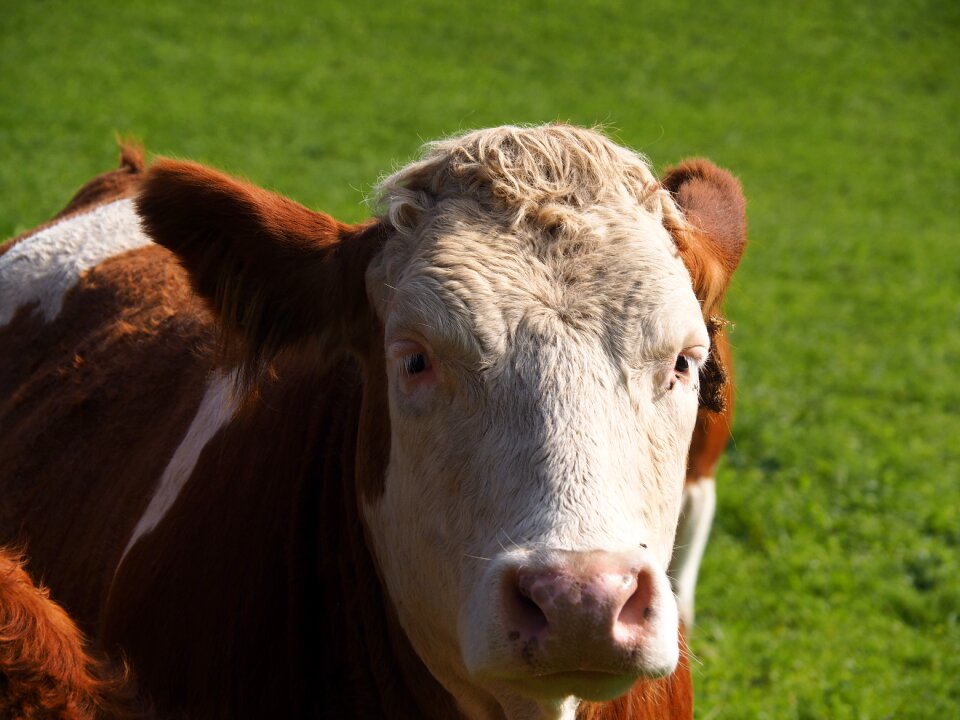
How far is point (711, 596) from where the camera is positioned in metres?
6.91

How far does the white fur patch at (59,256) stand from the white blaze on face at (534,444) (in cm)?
204

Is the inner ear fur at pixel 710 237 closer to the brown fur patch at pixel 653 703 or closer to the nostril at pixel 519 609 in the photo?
the brown fur patch at pixel 653 703

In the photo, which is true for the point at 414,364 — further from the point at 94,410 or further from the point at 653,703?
the point at 94,410

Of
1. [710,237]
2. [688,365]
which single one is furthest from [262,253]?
[710,237]

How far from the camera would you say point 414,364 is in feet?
9.50

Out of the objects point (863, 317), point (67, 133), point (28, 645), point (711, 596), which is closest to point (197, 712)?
point (28, 645)

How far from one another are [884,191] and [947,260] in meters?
4.15

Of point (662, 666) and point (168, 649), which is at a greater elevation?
point (662, 666)

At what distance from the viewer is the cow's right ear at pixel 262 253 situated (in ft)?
10.4

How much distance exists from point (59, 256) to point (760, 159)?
17831 mm

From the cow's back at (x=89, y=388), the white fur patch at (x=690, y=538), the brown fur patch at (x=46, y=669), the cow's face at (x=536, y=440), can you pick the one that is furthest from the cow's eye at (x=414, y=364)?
the white fur patch at (x=690, y=538)

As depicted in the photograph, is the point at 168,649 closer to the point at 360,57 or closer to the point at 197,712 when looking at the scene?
the point at 197,712

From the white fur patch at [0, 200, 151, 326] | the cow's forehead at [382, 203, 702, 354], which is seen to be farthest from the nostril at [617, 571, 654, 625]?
the white fur patch at [0, 200, 151, 326]

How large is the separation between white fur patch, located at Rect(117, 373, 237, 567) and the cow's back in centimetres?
7
